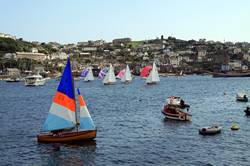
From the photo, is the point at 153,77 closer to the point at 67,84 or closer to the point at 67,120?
the point at 67,84

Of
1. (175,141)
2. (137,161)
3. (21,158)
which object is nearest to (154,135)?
(175,141)

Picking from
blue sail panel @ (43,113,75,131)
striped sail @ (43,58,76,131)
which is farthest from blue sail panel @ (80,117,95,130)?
blue sail panel @ (43,113,75,131)

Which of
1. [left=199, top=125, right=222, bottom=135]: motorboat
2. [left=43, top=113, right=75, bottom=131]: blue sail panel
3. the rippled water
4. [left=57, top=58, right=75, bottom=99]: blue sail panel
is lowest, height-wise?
the rippled water

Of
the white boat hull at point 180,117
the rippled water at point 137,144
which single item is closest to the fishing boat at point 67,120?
the rippled water at point 137,144

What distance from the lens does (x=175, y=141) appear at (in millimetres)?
47781

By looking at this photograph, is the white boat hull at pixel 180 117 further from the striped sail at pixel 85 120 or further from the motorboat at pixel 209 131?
the striped sail at pixel 85 120

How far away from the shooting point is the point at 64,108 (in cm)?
4650

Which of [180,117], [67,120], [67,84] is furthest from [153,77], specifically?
[67,120]

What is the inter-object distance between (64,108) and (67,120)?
1334mm

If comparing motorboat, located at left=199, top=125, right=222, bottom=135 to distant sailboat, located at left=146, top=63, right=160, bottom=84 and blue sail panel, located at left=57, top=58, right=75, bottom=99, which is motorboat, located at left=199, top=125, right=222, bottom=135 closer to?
blue sail panel, located at left=57, top=58, right=75, bottom=99

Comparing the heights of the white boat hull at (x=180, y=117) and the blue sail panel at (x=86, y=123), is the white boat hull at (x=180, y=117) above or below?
below

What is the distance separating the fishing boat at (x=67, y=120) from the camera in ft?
149

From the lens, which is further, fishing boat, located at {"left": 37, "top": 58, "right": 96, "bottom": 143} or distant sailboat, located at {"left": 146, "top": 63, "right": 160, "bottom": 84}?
distant sailboat, located at {"left": 146, "top": 63, "right": 160, "bottom": 84}

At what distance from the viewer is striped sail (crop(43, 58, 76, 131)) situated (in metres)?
46.2
